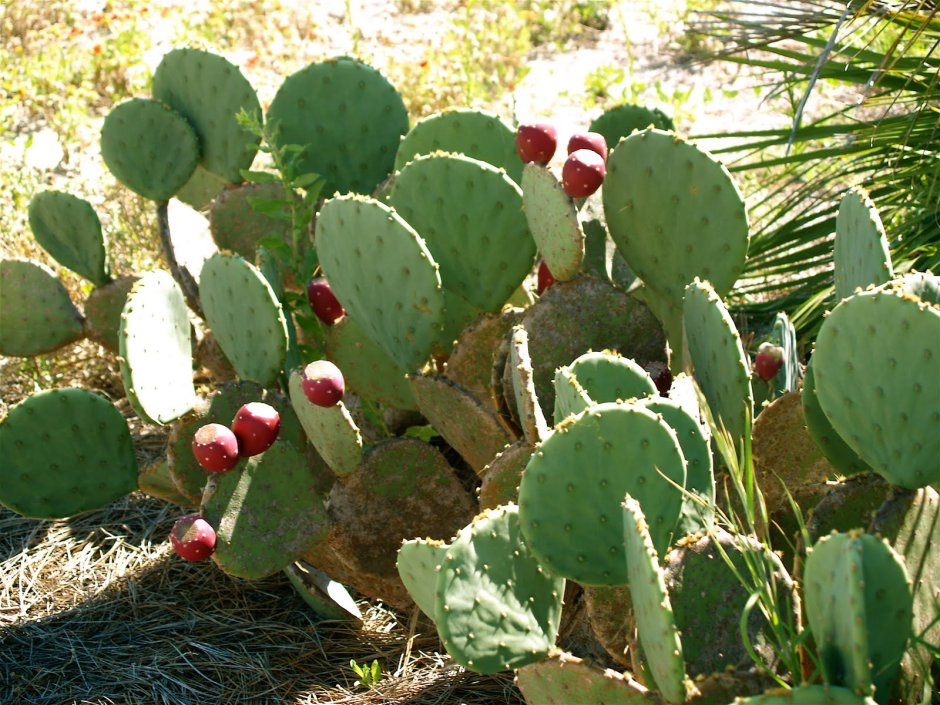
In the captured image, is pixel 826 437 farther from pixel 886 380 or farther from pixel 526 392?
pixel 526 392

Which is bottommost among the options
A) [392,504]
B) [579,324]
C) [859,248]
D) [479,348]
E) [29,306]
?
[392,504]

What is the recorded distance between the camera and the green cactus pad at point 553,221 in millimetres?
2162

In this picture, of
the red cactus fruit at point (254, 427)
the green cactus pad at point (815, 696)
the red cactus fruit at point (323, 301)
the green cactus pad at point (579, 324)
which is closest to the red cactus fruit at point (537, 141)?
the green cactus pad at point (579, 324)

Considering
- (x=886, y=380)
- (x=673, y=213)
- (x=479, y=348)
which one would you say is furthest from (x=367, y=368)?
(x=886, y=380)

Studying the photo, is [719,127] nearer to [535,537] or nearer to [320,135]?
[320,135]

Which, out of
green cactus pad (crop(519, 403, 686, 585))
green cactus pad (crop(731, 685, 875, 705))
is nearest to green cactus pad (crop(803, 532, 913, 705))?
green cactus pad (crop(731, 685, 875, 705))

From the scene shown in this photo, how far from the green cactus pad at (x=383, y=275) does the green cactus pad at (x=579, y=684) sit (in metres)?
0.82

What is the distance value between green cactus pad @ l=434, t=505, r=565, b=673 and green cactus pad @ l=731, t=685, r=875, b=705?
412mm

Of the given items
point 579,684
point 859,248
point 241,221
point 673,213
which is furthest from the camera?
point 241,221

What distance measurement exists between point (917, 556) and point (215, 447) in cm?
115

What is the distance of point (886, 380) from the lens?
160 cm

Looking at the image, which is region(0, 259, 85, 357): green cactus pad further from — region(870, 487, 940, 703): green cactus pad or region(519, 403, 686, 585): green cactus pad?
region(870, 487, 940, 703): green cactus pad

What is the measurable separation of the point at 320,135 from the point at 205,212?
35.8 inches

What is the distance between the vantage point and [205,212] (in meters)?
3.69
